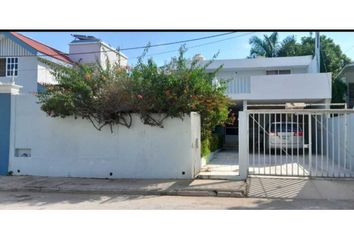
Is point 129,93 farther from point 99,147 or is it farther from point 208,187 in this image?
point 208,187

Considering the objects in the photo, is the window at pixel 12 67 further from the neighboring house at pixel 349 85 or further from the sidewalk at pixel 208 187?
the neighboring house at pixel 349 85

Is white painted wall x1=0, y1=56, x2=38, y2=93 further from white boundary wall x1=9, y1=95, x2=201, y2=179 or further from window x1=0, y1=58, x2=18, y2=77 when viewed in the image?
white boundary wall x1=9, y1=95, x2=201, y2=179

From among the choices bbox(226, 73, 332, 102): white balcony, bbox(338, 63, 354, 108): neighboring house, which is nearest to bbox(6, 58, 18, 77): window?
bbox(226, 73, 332, 102): white balcony

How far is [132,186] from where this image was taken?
10250 mm

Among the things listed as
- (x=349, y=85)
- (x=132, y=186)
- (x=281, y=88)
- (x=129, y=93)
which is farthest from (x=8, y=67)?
(x=349, y=85)

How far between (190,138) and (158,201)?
10.2 ft

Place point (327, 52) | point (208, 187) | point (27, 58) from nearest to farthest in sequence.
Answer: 1. point (208, 187)
2. point (27, 58)
3. point (327, 52)

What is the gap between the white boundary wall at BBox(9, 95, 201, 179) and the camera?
1145cm

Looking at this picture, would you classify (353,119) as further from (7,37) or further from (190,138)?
(7,37)

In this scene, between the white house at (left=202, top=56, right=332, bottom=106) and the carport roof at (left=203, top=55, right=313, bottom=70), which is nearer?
the white house at (left=202, top=56, right=332, bottom=106)

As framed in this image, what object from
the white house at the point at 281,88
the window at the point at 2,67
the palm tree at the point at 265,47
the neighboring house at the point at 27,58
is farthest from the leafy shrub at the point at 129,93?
the palm tree at the point at 265,47

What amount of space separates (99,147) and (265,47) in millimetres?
27104

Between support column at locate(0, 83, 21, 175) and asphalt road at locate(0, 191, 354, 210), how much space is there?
129 inches

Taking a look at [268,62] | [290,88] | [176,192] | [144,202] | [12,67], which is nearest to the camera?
[144,202]
